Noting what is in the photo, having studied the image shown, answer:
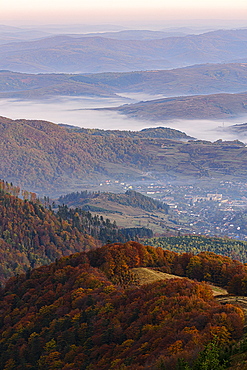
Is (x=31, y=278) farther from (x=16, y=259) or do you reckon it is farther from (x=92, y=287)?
(x=16, y=259)

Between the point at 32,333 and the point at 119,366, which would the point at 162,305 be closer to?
the point at 119,366

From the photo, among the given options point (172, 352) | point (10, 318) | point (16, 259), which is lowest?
point (16, 259)

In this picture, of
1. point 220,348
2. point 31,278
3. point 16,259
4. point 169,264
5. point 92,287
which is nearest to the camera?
point 220,348

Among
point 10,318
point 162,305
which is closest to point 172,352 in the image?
point 162,305

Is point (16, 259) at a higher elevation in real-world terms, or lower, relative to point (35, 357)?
lower

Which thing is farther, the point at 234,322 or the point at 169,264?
the point at 169,264

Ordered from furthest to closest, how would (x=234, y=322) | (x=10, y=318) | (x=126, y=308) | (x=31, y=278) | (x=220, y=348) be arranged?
(x=31, y=278) → (x=10, y=318) → (x=126, y=308) → (x=234, y=322) → (x=220, y=348)
